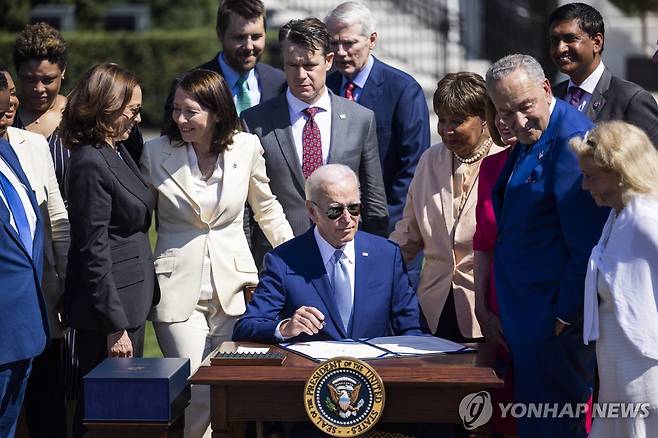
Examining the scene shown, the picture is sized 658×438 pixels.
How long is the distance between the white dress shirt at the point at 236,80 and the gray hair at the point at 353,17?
0.58 meters

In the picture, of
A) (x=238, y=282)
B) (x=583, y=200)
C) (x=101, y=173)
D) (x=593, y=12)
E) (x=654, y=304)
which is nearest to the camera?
(x=654, y=304)

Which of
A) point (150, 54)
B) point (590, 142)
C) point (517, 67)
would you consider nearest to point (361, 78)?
point (517, 67)

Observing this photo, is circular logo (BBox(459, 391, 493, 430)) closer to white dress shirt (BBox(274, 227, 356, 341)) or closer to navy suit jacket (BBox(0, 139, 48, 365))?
white dress shirt (BBox(274, 227, 356, 341))

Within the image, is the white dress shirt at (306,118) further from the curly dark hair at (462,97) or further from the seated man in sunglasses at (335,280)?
the seated man in sunglasses at (335,280)

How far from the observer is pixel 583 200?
459cm

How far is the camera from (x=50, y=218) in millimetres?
5641

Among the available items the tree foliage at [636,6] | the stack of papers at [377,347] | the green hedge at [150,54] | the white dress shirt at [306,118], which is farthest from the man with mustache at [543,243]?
the tree foliage at [636,6]

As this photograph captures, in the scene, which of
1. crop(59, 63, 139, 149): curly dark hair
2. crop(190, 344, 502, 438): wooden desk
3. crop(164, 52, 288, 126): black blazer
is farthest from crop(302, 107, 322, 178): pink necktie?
crop(190, 344, 502, 438): wooden desk

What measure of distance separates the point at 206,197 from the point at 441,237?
1145 mm

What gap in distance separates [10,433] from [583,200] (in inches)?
101

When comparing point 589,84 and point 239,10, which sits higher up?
point 239,10

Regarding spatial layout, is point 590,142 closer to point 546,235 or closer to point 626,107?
point 546,235

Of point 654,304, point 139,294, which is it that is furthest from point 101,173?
point 654,304

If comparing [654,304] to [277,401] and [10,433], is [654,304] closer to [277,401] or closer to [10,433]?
[277,401]
